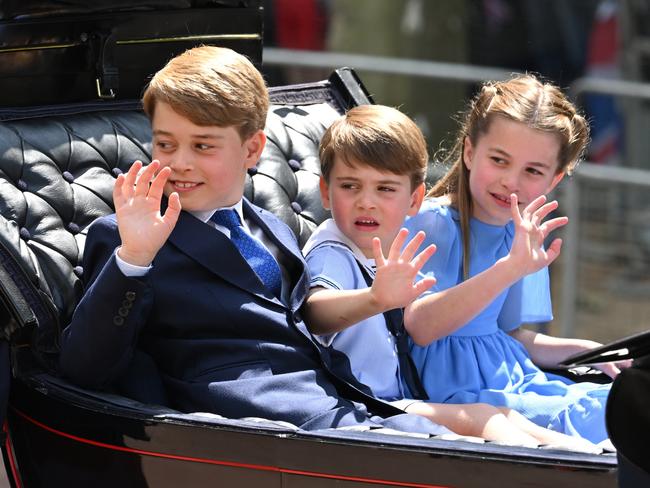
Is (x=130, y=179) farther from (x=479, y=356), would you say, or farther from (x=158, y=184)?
(x=479, y=356)

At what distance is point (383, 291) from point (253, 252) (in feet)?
1.34

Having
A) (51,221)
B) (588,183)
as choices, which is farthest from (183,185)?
(588,183)

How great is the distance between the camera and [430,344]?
3504 millimetres

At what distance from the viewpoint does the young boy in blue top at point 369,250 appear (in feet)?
10.4

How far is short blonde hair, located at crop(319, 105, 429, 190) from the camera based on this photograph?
3236 millimetres

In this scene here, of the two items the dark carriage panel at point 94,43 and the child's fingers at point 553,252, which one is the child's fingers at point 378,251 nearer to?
the child's fingers at point 553,252

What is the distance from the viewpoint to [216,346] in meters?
3.09

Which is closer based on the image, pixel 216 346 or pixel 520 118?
pixel 216 346

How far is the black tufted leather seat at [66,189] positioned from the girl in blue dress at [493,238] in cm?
44

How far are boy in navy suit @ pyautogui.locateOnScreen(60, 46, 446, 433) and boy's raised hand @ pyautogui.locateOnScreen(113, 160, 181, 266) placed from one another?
4cm

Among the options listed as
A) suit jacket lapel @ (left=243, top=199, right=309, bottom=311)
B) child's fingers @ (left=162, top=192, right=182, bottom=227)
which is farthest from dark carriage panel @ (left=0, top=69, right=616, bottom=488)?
child's fingers @ (left=162, top=192, right=182, bottom=227)

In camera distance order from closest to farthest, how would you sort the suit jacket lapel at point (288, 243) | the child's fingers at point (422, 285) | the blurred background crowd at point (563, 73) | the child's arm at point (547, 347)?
1. the child's fingers at point (422, 285)
2. the suit jacket lapel at point (288, 243)
3. the child's arm at point (547, 347)
4. the blurred background crowd at point (563, 73)

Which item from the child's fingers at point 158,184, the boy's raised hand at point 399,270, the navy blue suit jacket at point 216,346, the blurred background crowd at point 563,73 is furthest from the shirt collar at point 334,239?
the blurred background crowd at point 563,73

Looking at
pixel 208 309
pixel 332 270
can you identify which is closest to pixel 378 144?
pixel 332 270
